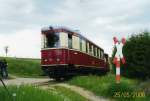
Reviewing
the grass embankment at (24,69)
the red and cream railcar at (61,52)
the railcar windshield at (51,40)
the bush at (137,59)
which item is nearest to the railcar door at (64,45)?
the red and cream railcar at (61,52)

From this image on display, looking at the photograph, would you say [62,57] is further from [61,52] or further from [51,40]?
[51,40]

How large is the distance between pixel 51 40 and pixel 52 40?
0.06 metres

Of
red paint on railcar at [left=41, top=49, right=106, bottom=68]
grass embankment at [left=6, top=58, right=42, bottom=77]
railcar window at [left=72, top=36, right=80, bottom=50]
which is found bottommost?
grass embankment at [left=6, top=58, right=42, bottom=77]

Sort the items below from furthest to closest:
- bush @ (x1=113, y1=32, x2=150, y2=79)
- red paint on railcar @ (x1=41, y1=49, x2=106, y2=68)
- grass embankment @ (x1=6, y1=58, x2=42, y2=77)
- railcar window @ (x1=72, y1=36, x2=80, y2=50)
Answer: grass embankment @ (x1=6, y1=58, x2=42, y2=77) < railcar window @ (x1=72, y1=36, x2=80, y2=50) < red paint on railcar @ (x1=41, y1=49, x2=106, y2=68) < bush @ (x1=113, y1=32, x2=150, y2=79)

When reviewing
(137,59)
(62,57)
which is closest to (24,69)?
(62,57)

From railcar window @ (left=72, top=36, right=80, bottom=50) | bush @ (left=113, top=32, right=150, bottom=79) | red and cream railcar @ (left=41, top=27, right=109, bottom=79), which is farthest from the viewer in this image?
railcar window @ (left=72, top=36, right=80, bottom=50)

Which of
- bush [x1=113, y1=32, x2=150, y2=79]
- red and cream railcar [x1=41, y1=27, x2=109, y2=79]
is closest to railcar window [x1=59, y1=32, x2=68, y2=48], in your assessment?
red and cream railcar [x1=41, y1=27, x2=109, y2=79]

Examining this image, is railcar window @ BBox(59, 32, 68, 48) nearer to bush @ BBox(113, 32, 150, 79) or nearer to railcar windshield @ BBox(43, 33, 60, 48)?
railcar windshield @ BBox(43, 33, 60, 48)

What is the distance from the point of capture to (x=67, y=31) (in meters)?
30.0

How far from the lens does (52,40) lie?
30391mm

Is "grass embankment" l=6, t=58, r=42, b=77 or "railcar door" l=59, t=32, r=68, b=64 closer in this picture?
"railcar door" l=59, t=32, r=68, b=64

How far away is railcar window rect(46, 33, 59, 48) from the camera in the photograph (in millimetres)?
30078

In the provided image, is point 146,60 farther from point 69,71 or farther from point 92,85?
point 92,85

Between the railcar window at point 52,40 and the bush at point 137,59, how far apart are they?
4.16 m
